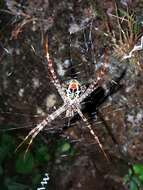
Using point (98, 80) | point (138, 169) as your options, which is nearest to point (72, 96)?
point (98, 80)

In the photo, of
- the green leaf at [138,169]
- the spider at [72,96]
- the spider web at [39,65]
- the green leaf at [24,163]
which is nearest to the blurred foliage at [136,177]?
the green leaf at [138,169]

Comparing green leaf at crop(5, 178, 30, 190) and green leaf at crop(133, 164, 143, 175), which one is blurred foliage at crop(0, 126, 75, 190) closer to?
green leaf at crop(5, 178, 30, 190)

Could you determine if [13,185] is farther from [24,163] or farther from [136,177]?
[136,177]

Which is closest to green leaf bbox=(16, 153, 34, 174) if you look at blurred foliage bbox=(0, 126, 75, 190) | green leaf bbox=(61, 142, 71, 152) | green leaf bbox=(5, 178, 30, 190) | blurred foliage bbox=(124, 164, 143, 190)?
blurred foliage bbox=(0, 126, 75, 190)

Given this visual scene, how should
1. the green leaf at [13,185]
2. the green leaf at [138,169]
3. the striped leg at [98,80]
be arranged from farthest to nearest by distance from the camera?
the green leaf at [138,169] → the green leaf at [13,185] → the striped leg at [98,80]

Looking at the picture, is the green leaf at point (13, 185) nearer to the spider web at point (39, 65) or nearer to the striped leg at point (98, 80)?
the spider web at point (39, 65)
